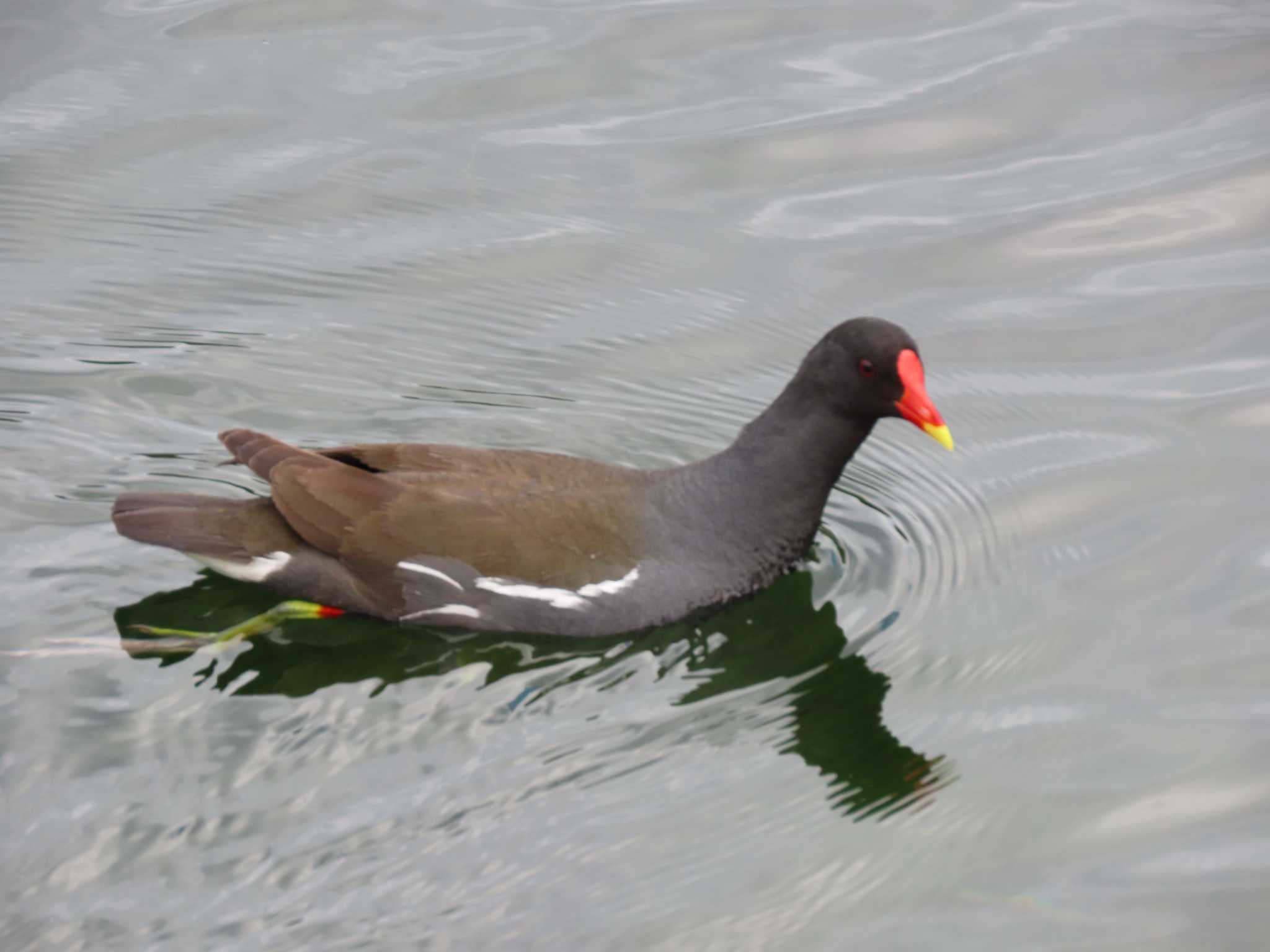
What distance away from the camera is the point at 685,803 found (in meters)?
4.62

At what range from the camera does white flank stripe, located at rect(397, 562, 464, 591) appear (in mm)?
5348

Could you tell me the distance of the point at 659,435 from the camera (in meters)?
6.65

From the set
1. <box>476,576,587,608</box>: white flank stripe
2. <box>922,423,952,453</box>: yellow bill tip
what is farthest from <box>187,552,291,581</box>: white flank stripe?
<box>922,423,952,453</box>: yellow bill tip

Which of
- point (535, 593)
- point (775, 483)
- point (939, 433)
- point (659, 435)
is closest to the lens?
point (535, 593)

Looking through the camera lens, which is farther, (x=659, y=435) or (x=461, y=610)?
(x=659, y=435)

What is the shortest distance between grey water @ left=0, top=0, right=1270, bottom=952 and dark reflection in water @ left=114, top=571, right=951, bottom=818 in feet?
0.06

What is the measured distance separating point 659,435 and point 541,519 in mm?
1325

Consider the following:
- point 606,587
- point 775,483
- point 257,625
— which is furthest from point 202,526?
point 775,483

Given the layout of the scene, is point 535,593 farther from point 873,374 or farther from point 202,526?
point 873,374

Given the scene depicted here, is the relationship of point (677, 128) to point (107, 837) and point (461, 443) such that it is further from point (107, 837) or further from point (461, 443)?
point (107, 837)

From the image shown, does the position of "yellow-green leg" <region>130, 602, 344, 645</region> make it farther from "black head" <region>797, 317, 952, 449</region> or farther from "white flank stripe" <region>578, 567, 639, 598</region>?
"black head" <region>797, 317, 952, 449</region>

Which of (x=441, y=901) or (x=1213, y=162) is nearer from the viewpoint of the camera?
(x=441, y=901)

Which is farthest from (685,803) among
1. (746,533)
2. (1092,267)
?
(1092,267)

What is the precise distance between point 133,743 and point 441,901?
3.59 feet
